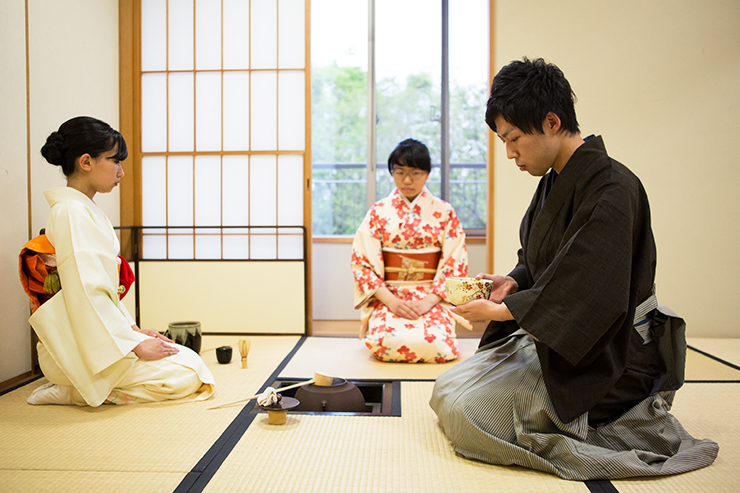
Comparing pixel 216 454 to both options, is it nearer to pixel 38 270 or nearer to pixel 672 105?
pixel 38 270

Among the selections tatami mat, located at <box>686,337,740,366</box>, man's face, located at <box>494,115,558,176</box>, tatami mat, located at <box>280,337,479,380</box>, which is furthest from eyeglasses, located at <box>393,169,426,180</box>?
tatami mat, located at <box>686,337,740,366</box>

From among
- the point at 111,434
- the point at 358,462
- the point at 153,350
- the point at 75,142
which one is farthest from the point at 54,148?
the point at 358,462

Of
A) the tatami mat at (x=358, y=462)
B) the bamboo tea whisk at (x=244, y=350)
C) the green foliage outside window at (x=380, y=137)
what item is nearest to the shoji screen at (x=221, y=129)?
the green foliage outside window at (x=380, y=137)

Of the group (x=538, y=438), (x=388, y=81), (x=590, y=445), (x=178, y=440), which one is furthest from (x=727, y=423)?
(x=388, y=81)

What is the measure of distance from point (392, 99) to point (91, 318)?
3207 millimetres

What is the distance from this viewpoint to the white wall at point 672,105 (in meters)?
3.84

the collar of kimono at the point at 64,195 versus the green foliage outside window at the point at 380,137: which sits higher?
the green foliage outside window at the point at 380,137

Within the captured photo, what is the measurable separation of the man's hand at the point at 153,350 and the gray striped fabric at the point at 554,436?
48.5 inches

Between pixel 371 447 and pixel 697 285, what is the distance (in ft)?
10.1

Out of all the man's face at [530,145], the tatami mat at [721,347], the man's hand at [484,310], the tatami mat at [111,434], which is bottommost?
the tatami mat at [721,347]

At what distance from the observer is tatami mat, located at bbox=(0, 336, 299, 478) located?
1.71 metres

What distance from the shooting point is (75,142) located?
7.57ft

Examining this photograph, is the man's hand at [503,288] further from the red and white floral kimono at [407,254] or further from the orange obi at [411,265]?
the orange obi at [411,265]

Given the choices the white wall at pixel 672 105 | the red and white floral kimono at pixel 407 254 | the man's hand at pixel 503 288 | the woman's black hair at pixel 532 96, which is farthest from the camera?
the white wall at pixel 672 105
